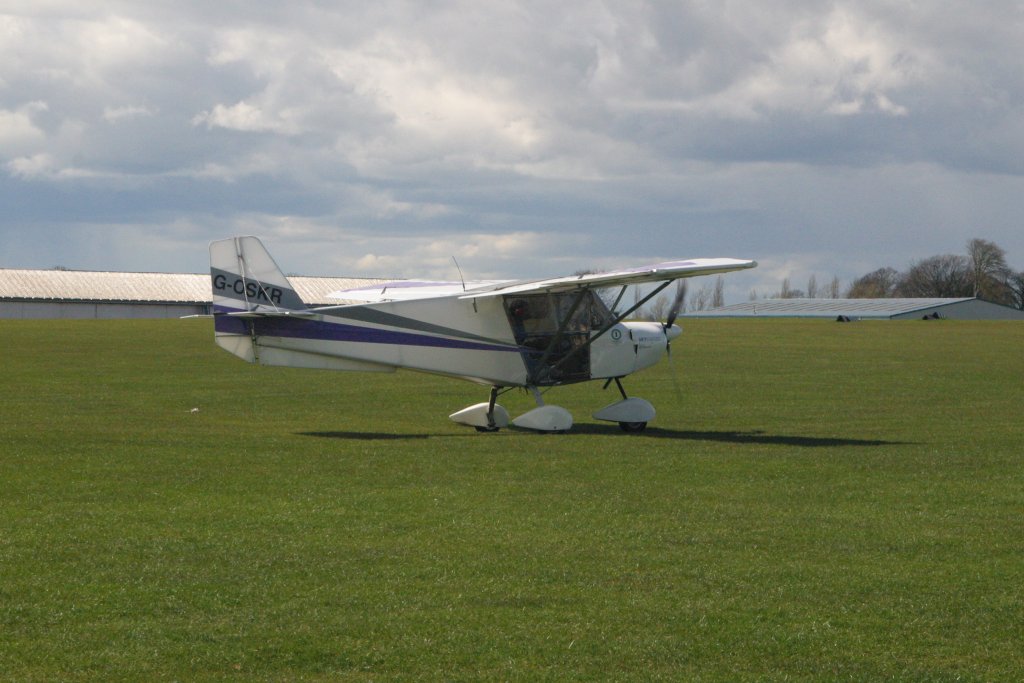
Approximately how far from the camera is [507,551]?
8.82 meters

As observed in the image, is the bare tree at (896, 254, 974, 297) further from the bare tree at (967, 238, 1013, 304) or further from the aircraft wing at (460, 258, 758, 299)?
the aircraft wing at (460, 258, 758, 299)

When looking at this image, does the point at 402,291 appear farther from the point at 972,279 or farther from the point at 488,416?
the point at 972,279

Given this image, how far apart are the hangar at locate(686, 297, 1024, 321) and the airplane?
87.2m

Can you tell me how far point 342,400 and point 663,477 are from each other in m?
12.3

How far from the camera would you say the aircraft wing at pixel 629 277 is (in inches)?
639

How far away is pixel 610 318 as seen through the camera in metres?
18.2

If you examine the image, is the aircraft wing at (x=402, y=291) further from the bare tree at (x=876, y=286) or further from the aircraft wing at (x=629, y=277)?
the bare tree at (x=876, y=286)

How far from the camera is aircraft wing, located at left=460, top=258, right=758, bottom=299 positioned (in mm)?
16219

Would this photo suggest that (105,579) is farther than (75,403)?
No

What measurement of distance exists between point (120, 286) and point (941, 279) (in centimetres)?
9206

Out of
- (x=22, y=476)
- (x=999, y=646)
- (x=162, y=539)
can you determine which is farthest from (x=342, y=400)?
(x=999, y=646)

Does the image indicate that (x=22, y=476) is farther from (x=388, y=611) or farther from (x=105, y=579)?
(x=388, y=611)

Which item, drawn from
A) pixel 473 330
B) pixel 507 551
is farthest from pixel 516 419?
pixel 507 551

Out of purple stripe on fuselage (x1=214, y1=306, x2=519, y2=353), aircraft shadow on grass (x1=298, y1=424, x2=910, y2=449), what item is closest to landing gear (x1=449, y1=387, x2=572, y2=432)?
aircraft shadow on grass (x1=298, y1=424, x2=910, y2=449)
